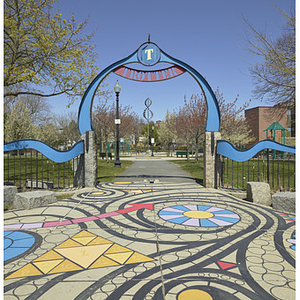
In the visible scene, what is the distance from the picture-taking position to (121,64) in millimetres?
8711

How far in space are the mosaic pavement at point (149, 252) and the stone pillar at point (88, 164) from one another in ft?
9.12

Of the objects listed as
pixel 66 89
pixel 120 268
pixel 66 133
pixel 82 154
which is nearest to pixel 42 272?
pixel 120 268

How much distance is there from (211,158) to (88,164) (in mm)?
4434

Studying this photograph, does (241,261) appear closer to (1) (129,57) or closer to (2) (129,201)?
(2) (129,201)

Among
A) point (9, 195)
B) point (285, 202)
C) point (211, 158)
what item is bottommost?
point (285, 202)

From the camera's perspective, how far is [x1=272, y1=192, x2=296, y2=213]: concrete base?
5.32 m

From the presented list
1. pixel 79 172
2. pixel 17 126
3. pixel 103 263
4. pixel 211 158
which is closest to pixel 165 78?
pixel 211 158

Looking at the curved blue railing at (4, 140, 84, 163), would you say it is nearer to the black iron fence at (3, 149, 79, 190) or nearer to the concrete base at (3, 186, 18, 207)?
the black iron fence at (3, 149, 79, 190)

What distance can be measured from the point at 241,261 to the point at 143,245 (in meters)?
1.33

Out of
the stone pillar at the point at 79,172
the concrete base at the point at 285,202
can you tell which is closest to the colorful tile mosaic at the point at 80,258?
the concrete base at the point at 285,202

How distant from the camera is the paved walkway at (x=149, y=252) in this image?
240 centimetres

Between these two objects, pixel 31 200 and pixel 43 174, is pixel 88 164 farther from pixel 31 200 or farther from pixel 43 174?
pixel 43 174

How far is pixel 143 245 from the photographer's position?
344cm

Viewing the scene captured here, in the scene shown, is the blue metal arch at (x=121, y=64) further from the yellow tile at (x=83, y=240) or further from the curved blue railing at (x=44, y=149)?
the yellow tile at (x=83, y=240)
